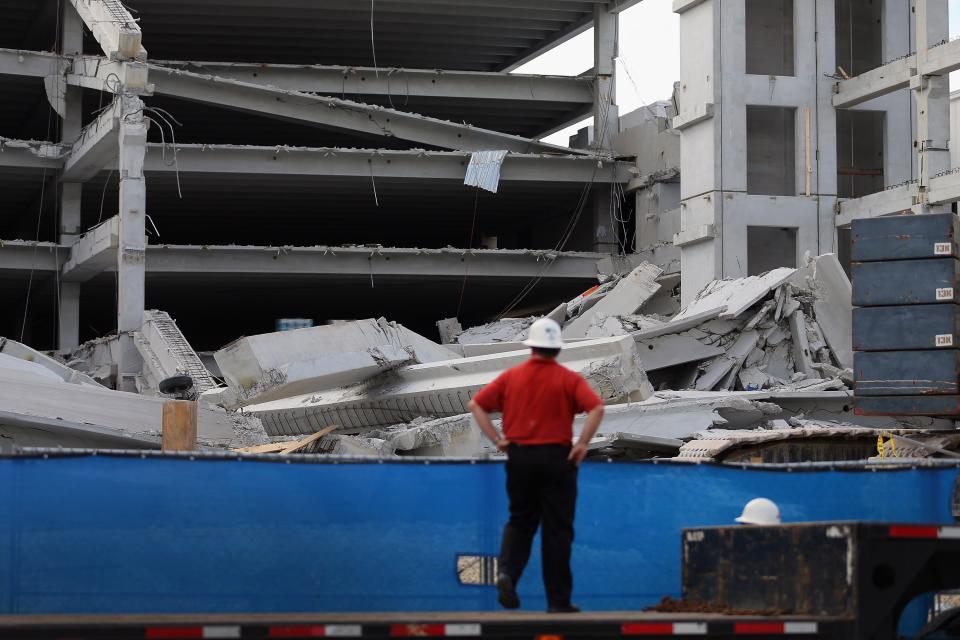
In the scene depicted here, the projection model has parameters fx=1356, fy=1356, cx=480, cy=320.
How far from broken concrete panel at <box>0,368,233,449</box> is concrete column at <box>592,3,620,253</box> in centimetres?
2028

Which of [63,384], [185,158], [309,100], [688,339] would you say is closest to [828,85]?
[688,339]

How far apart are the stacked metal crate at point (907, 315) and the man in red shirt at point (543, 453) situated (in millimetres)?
8035

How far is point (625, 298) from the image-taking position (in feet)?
98.7

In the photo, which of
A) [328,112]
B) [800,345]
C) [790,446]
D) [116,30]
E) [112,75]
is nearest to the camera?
[790,446]

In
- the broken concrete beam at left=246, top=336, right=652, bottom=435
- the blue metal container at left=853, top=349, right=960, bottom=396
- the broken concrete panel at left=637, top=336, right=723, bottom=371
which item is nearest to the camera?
the blue metal container at left=853, top=349, right=960, bottom=396

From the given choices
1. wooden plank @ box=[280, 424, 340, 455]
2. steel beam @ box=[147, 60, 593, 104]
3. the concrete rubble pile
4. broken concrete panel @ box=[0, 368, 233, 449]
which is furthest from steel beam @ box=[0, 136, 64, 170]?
wooden plank @ box=[280, 424, 340, 455]

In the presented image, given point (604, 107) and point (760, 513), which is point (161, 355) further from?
point (760, 513)

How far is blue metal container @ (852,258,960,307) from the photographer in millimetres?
14125

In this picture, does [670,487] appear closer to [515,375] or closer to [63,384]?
[515,375]

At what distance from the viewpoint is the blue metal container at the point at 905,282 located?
→ 46.3 ft

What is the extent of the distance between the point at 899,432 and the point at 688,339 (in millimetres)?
7718

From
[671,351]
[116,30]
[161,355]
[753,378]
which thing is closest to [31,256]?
[116,30]

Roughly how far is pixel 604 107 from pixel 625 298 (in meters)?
8.90

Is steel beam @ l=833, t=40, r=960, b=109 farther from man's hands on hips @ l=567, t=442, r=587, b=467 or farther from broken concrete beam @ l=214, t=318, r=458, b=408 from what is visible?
man's hands on hips @ l=567, t=442, r=587, b=467
